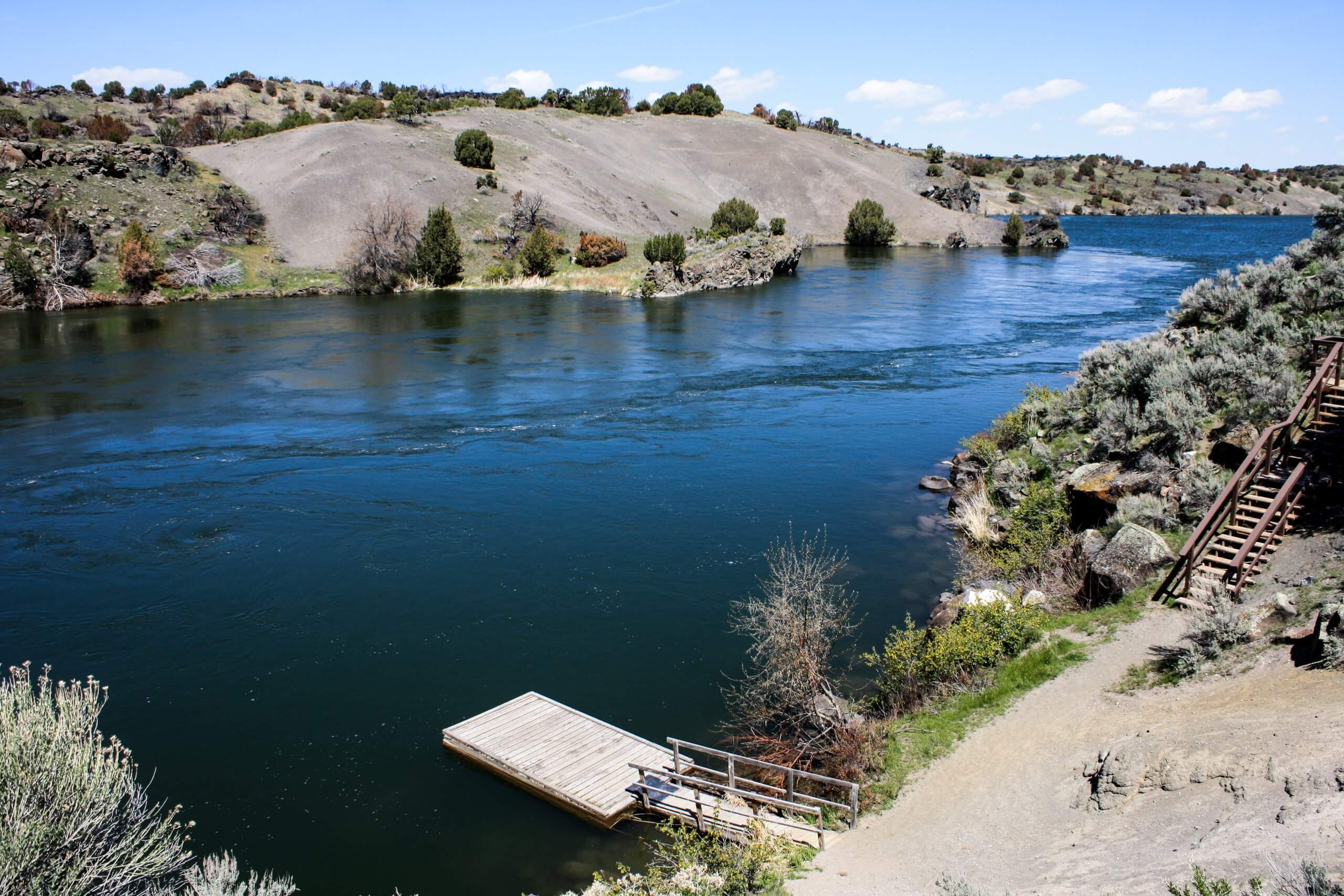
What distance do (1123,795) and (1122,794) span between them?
0.02m

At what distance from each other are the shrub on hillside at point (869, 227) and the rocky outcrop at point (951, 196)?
550 inches

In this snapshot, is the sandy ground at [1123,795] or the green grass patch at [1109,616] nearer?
the sandy ground at [1123,795]

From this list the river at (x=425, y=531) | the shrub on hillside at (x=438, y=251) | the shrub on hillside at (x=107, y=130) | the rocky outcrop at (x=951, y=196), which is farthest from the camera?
the rocky outcrop at (x=951, y=196)

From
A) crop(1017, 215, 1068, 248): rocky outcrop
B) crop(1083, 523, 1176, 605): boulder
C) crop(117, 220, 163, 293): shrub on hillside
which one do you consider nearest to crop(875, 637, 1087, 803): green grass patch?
crop(1083, 523, 1176, 605): boulder

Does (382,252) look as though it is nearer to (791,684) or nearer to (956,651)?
(791,684)

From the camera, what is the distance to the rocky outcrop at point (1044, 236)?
3602 inches

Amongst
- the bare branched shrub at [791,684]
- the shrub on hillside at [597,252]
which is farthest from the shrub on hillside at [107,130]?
the bare branched shrub at [791,684]

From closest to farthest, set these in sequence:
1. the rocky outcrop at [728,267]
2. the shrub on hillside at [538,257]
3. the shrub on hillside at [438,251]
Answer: the rocky outcrop at [728,267] → the shrub on hillside at [438,251] → the shrub on hillside at [538,257]

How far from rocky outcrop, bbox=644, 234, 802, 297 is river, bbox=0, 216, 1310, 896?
1409 centimetres

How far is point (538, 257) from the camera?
63.1 m

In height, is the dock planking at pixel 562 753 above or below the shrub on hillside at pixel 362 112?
below

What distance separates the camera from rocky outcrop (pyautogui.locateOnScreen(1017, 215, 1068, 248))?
9150 cm

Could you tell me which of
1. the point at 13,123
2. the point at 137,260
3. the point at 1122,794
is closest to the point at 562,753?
the point at 1122,794

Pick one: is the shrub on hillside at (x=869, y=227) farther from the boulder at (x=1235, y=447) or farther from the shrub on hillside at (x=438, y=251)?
the boulder at (x=1235, y=447)
